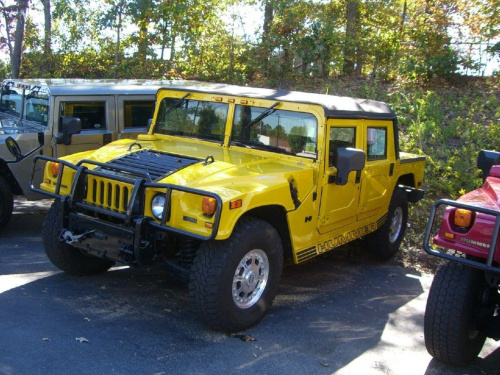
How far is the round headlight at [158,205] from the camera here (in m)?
4.34

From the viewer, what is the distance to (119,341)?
13.6 ft

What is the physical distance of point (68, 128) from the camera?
658 centimetres

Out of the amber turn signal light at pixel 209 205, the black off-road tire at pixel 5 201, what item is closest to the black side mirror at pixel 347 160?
the amber turn signal light at pixel 209 205

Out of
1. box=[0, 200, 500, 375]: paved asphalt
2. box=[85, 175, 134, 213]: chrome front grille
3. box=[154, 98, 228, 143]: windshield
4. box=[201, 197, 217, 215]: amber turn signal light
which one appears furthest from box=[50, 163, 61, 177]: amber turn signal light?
box=[201, 197, 217, 215]: amber turn signal light

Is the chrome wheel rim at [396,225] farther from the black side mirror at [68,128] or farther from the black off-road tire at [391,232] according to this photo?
the black side mirror at [68,128]

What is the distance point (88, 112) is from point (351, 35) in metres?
8.45

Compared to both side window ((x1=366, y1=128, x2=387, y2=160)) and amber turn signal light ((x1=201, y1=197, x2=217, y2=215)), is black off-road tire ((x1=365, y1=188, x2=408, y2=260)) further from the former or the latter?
amber turn signal light ((x1=201, y1=197, x2=217, y2=215))

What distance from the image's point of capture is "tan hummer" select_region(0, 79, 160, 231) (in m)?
6.58

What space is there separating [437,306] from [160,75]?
12058mm

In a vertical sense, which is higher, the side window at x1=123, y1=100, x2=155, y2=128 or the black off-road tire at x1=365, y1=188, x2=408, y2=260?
the side window at x1=123, y1=100, x2=155, y2=128

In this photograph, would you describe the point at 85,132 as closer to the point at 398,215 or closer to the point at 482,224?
the point at 398,215

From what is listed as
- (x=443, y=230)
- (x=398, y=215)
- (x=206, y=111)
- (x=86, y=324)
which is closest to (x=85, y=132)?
(x=206, y=111)

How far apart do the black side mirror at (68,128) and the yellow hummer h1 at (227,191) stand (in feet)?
3.75

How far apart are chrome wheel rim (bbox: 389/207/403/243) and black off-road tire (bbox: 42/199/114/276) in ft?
11.7
